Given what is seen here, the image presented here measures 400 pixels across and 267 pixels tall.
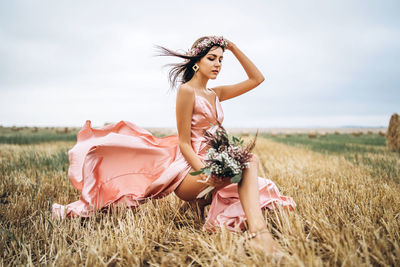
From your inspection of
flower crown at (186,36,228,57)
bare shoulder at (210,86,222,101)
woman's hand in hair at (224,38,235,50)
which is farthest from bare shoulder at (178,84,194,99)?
woman's hand in hair at (224,38,235,50)

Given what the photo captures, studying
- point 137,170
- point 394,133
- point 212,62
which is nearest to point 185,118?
point 212,62

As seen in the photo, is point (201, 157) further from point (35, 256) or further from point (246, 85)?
point (35, 256)

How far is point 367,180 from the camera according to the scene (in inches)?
151

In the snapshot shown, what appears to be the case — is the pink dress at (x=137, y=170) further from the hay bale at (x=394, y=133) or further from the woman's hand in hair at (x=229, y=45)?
the hay bale at (x=394, y=133)

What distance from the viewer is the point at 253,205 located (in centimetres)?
196

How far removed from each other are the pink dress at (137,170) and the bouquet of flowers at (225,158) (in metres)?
0.37

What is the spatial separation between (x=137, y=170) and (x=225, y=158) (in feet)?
4.24

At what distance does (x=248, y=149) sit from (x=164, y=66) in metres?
1.37

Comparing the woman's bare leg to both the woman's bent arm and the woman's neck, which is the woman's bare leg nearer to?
the woman's bent arm

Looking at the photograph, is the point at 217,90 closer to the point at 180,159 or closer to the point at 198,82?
the point at 198,82

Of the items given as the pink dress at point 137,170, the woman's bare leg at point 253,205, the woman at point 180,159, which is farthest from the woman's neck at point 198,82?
the woman's bare leg at point 253,205

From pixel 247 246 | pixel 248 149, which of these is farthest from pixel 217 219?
pixel 248 149

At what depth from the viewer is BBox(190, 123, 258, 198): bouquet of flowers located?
6.33 ft

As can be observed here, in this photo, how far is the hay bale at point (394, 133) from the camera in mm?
9578
